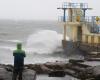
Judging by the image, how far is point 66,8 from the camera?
4688cm

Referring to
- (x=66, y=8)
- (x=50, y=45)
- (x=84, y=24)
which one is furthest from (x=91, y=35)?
(x=50, y=45)

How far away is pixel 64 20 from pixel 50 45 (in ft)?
23.3

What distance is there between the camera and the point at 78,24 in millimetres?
45688

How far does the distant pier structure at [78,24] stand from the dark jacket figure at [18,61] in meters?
22.2

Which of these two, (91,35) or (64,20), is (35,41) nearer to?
(64,20)

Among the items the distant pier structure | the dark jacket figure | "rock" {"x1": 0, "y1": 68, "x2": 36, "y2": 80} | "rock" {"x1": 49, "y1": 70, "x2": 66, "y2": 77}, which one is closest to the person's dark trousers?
the dark jacket figure

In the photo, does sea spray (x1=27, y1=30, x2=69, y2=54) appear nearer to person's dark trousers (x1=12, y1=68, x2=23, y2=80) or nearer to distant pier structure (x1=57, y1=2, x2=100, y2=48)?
distant pier structure (x1=57, y1=2, x2=100, y2=48)

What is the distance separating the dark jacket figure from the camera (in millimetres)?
21750

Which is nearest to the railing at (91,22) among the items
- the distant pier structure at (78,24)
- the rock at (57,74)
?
the distant pier structure at (78,24)

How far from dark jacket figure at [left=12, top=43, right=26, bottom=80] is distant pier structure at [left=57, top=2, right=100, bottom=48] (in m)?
22.2

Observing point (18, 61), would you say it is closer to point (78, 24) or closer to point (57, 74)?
point (57, 74)

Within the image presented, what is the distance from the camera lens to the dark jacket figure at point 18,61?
21.8 metres

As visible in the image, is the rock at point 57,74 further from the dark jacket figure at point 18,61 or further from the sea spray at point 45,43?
the sea spray at point 45,43

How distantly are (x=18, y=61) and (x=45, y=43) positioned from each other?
108 feet
